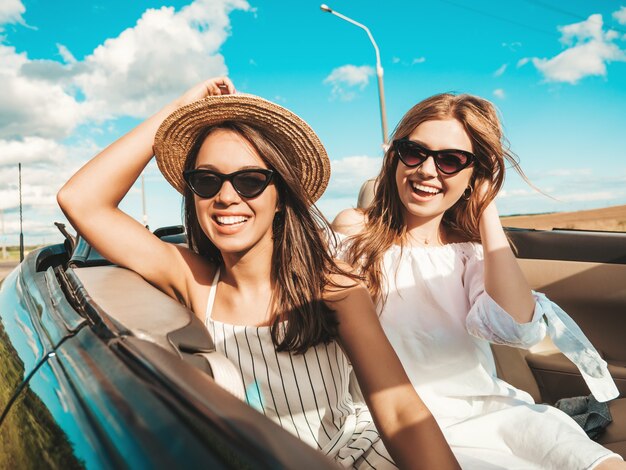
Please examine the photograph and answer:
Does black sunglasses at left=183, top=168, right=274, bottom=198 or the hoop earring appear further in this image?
the hoop earring

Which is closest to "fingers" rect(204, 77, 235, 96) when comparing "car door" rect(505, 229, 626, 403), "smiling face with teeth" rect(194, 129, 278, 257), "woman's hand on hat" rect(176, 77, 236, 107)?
"woman's hand on hat" rect(176, 77, 236, 107)

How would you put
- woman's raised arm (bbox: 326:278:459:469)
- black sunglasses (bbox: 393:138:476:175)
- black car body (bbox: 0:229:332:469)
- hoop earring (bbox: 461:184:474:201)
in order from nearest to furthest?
black car body (bbox: 0:229:332:469) → woman's raised arm (bbox: 326:278:459:469) → black sunglasses (bbox: 393:138:476:175) → hoop earring (bbox: 461:184:474:201)

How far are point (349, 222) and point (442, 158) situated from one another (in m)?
0.59

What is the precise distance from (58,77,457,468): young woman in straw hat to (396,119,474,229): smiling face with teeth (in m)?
0.43

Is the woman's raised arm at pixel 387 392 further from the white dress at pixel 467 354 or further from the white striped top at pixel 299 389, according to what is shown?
the white dress at pixel 467 354

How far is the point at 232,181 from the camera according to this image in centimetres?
166

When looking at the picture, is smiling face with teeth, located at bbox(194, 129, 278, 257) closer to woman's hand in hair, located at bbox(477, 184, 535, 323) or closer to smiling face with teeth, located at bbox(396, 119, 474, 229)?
smiling face with teeth, located at bbox(396, 119, 474, 229)

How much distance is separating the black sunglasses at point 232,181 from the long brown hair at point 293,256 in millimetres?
100

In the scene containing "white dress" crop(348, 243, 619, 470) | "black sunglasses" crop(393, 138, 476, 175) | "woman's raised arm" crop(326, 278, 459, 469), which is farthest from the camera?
"black sunglasses" crop(393, 138, 476, 175)

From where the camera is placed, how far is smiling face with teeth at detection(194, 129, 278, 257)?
1.68 meters

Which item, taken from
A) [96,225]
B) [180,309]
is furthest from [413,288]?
[96,225]

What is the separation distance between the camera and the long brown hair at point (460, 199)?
2.18m

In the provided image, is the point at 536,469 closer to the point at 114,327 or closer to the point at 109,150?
the point at 114,327

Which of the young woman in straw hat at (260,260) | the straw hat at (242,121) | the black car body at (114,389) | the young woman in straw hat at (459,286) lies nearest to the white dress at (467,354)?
the young woman in straw hat at (459,286)
